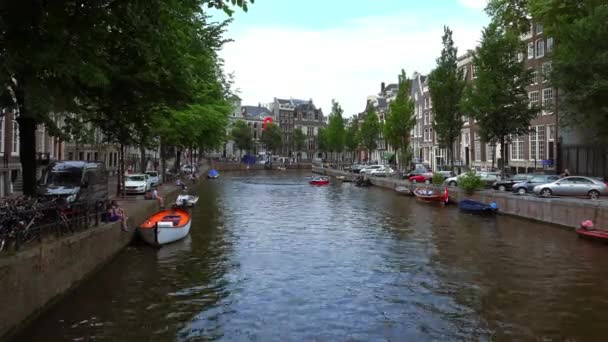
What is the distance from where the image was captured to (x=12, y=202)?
1575cm

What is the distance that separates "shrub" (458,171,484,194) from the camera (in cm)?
4019

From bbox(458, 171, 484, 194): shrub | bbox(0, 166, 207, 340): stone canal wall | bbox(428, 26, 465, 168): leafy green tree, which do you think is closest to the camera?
bbox(0, 166, 207, 340): stone canal wall

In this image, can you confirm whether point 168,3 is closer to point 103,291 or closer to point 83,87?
point 83,87

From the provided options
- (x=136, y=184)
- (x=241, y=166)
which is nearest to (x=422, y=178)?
(x=136, y=184)

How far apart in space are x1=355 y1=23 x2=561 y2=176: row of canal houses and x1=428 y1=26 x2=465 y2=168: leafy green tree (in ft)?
7.11

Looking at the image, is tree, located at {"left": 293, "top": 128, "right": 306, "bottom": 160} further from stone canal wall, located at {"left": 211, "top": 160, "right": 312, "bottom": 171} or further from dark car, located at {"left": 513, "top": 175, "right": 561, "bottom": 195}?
dark car, located at {"left": 513, "top": 175, "right": 561, "bottom": 195}

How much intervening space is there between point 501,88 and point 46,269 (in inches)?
1498

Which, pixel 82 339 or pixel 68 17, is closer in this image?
pixel 68 17

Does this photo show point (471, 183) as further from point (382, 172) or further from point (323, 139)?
point (323, 139)

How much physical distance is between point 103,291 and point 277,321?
584cm

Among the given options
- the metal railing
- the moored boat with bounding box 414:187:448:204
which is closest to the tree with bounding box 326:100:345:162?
the moored boat with bounding box 414:187:448:204

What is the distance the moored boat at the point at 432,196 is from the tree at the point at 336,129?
6755cm

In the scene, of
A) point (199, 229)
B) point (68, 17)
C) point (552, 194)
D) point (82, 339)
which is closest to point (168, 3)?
point (68, 17)

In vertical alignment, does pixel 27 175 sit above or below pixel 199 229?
above
